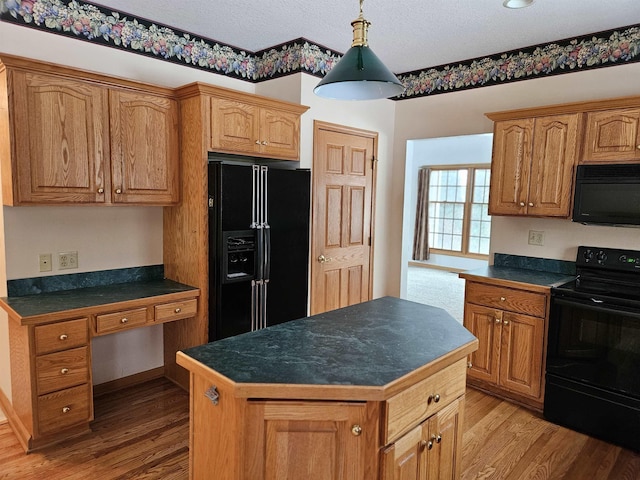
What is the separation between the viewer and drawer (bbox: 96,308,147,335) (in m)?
2.54

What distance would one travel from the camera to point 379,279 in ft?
14.8

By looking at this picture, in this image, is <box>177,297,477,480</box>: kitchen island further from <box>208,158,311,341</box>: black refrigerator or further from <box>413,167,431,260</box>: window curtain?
<box>413,167,431,260</box>: window curtain

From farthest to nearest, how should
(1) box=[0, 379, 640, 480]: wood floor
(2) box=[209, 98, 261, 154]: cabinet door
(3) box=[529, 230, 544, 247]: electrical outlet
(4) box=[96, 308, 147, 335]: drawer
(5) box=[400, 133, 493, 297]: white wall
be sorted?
(5) box=[400, 133, 493, 297]: white wall
(3) box=[529, 230, 544, 247]: electrical outlet
(2) box=[209, 98, 261, 154]: cabinet door
(4) box=[96, 308, 147, 335]: drawer
(1) box=[0, 379, 640, 480]: wood floor

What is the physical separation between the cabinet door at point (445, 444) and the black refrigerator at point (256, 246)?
1.71 metres

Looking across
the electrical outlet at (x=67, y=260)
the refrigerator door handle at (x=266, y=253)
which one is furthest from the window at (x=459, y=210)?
the electrical outlet at (x=67, y=260)

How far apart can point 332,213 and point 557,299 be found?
6.22 ft

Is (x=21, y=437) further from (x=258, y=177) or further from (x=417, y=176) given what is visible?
(x=417, y=176)

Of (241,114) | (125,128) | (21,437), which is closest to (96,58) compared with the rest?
(125,128)

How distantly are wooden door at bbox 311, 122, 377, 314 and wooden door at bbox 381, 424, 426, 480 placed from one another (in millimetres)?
2176

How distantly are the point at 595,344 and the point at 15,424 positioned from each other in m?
3.64

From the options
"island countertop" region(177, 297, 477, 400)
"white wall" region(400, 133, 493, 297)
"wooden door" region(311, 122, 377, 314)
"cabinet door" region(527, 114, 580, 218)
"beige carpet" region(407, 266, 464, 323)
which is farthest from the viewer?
"white wall" region(400, 133, 493, 297)

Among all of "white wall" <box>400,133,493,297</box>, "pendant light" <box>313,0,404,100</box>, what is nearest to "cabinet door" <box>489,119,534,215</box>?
"pendant light" <box>313,0,404,100</box>

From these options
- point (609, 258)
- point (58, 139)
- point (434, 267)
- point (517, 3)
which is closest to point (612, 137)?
point (609, 258)

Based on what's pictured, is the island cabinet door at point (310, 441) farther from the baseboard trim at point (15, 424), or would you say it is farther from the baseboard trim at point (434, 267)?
the baseboard trim at point (434, 267)
